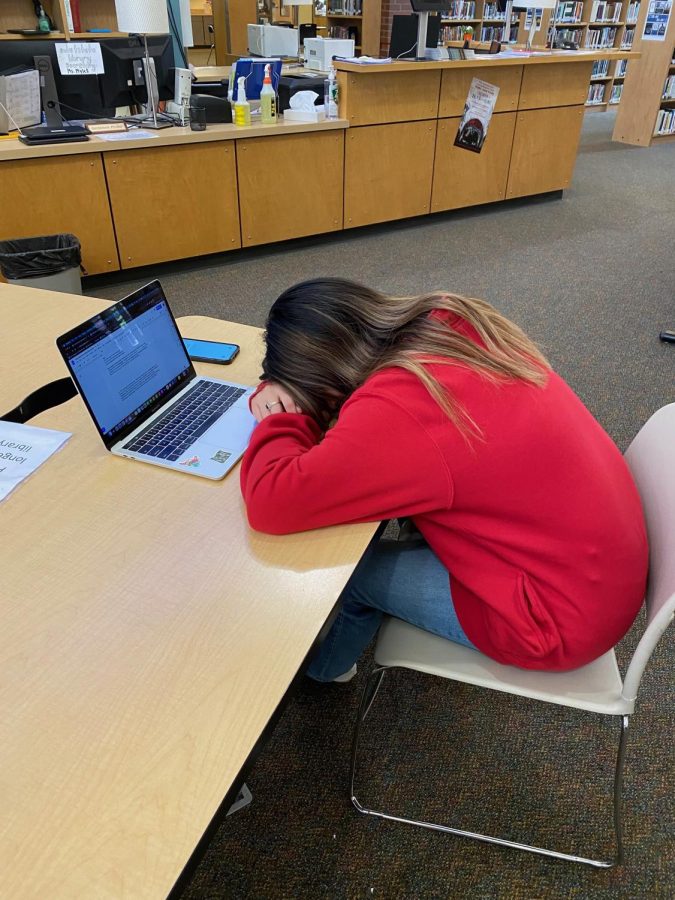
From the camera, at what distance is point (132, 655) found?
2.68 ft

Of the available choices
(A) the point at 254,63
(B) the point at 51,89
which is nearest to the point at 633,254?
(A) the point at 254,63

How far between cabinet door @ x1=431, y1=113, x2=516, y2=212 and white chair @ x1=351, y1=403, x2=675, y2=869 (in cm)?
397

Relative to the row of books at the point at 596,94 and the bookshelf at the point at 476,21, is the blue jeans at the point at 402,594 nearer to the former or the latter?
the bookshelf at the point at 476,21

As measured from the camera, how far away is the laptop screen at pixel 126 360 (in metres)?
1.09

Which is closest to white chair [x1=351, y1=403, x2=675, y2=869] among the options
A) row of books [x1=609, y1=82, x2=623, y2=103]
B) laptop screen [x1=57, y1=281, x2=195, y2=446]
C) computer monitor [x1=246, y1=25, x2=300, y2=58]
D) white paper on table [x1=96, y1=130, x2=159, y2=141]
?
laptop screen [x1=57, y1=281, x2=195, y2=446]

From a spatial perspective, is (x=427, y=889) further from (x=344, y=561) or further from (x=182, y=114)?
(x=182, y=114)

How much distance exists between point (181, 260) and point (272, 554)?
3.45m

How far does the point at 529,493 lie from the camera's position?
100 cm

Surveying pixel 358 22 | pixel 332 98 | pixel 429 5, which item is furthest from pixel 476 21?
pixel 332 98

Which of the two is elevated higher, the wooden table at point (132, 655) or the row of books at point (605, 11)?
the row of books at point (605, 11)

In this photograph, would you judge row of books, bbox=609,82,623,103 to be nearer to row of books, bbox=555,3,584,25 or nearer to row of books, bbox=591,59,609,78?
row of books, bbox=591,59,609,78

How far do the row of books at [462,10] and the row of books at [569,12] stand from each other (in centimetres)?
97

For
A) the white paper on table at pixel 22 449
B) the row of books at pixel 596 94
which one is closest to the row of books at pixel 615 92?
the row of books at pixel 596 94

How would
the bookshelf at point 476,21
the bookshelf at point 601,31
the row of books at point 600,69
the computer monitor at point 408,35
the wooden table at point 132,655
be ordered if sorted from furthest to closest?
the row of books at point 600,69 → the bookshelf at point 601,31 → the bookshelf at point 476,21 → the computer monitor at point 408,35 → the wooden table at point 132,655
